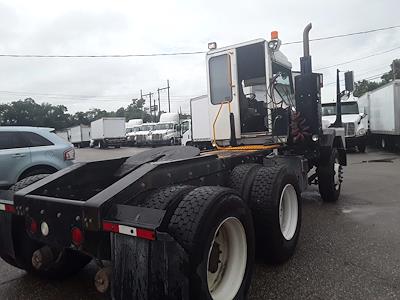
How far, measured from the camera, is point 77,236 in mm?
2754

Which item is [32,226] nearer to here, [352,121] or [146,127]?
[352,121]

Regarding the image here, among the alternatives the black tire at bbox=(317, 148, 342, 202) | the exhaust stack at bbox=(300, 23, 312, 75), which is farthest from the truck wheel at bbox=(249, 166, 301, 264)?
the black tire at bbox=(317, 148, 342, 202)

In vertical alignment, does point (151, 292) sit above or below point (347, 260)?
above

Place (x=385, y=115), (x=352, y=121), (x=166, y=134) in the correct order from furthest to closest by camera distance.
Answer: (x=166, y=134), (x=352, y=121), (x=385, y=115)

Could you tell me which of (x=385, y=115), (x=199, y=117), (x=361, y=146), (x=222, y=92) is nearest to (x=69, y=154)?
(x=222, y=92)

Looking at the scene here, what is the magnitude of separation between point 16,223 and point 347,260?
3415 millimetres

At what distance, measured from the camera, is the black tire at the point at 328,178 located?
686 cm

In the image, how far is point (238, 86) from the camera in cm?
605

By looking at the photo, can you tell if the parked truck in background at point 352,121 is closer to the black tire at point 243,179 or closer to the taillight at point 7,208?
the black tire at point 243,179

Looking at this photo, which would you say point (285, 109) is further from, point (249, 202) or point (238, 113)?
point (249, 202)

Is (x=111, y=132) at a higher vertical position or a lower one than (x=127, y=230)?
higher

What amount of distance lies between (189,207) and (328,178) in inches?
194

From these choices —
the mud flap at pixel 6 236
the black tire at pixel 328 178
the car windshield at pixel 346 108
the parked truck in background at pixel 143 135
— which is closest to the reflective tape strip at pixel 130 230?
the mud flap at pixel 6 236

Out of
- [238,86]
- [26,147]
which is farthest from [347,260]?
[26,147]
